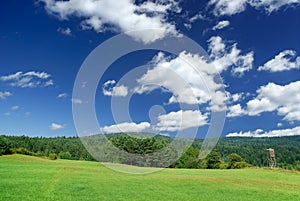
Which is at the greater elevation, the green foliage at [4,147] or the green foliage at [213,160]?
the green foliage at [4,147]

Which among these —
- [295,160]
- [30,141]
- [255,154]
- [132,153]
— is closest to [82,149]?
[30,141]

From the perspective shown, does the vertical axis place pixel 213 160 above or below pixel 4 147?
below

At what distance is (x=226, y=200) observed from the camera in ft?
92.1

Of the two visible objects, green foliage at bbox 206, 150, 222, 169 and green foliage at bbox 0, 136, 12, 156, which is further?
green foliage at bbox 206, 150, 222, 169

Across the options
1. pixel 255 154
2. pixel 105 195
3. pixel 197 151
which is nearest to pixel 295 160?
pixel 255 154

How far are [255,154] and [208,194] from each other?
561 ft

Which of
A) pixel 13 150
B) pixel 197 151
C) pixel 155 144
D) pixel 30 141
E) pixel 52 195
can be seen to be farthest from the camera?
pixel 30 141

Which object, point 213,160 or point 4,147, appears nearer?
point 4,147

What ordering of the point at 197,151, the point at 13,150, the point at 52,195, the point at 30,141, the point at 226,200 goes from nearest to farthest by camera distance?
the point at 52,195
the point at 226,200
the point at 13,150
the point at 197,151
the point at 30,141

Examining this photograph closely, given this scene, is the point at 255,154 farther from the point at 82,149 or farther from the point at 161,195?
the point at 161,195

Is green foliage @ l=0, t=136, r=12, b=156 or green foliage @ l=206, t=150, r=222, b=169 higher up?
green foliage @ l=0, t=136, r=12, b=156

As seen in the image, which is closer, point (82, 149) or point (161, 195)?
point (161, 195)

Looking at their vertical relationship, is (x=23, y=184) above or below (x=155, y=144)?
below

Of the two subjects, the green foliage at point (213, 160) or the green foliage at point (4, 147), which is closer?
the green foliage at point (4, 147)
